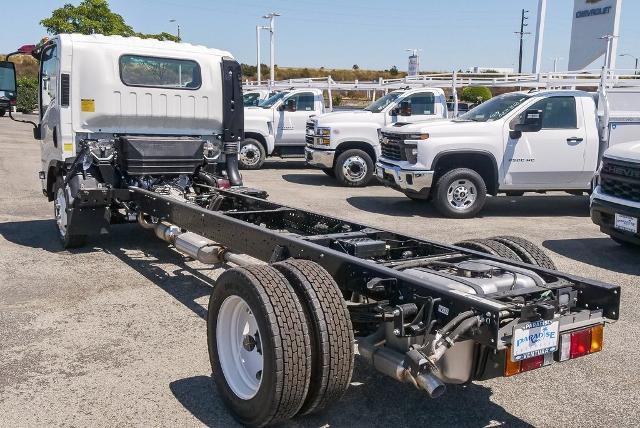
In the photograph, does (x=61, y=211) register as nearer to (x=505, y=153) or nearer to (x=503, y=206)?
(x=505, y=153)

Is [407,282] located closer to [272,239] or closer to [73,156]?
[272,239]

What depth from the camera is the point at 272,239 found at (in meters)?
4.52

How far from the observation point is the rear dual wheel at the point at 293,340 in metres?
3.29

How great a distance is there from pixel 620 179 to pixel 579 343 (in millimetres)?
4758

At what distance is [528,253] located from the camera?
4.51 meters

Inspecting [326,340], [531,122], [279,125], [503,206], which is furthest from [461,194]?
[279,125]

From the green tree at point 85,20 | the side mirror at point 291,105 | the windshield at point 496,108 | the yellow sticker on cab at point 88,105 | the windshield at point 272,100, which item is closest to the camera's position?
the yellow sticker on cab at point 88,105

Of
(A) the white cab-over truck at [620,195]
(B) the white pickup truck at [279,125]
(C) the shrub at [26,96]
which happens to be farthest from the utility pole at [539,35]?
(C) the shrub at [26,96]

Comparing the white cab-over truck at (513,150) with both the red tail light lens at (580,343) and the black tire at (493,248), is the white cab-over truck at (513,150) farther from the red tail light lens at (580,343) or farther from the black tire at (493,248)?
the red tail light lens at (580,343)

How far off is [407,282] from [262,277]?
0.77m

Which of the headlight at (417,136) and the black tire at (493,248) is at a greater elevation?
the headlight at (417,136)

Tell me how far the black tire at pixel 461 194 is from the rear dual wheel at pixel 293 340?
6974 mm

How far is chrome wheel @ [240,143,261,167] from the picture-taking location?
55.4 ft

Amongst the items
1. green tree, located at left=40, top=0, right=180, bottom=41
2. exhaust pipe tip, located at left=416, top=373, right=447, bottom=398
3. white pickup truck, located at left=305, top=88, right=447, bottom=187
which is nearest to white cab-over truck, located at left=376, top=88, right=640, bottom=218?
white pickup truck, located at left=305, top=88, right=447, bottom=187
